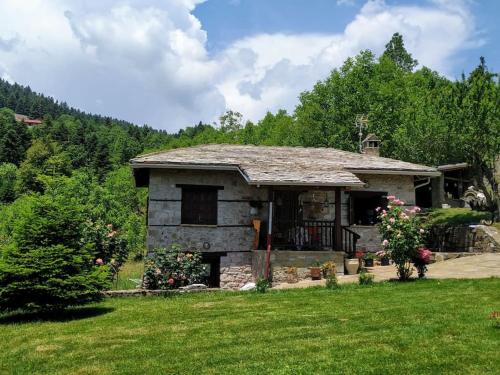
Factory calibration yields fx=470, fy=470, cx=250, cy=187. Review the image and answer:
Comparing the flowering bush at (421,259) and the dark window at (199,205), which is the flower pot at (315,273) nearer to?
the flowering bush at (421,259)

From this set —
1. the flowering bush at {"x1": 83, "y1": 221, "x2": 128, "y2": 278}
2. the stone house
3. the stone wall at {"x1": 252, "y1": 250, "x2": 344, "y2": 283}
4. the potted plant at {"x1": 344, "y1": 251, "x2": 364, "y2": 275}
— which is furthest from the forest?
the potted plant at {"x1": 344, "y1": 251, "x2": 364, "y2": 275}

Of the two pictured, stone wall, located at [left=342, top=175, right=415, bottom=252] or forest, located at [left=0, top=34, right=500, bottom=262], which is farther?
forest, located at [left=0, top=34, right=500, bottom=262]

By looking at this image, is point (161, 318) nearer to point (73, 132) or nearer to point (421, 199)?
point (421, 199)

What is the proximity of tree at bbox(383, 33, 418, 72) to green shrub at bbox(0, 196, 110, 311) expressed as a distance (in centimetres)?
5429

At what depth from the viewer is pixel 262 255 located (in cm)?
1455

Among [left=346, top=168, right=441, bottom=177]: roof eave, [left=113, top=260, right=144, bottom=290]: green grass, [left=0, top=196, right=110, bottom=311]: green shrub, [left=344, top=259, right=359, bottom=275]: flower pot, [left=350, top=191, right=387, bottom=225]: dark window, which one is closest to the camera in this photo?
[left=0, top=196, right=110, bottom=311]: green shrub

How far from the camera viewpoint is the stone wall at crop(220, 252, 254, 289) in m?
15.8

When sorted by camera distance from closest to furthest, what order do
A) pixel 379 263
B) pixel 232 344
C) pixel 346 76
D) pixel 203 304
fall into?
1. pixel 232 344
2. pixel 203 304
3. pixel 379 263
4. pixel 346 76

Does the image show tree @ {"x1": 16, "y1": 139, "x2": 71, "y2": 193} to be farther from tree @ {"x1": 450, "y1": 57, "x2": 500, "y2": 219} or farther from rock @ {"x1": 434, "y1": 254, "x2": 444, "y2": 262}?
rock @ {"x1": 434, "y1": 254, "x2": 444, "y2": 262}

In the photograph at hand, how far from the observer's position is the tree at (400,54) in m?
57.4

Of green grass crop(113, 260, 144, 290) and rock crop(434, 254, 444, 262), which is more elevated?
rock crop(434, 254, 444, 262)

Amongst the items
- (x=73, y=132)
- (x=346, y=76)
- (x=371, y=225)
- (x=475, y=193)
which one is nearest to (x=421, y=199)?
(x=475, y=193)

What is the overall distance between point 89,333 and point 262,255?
23.9 feet

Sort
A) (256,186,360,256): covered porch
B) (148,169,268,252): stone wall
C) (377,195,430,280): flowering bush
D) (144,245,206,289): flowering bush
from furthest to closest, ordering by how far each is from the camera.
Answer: (148,169,268,252): stone wall, (256,186,360,256): covered porch, (144,245,206,289): flowering bush, (377,195,430,280): flowering bush
